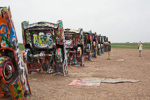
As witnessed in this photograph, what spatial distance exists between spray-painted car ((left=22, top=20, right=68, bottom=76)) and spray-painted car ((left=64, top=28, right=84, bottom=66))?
2735mm

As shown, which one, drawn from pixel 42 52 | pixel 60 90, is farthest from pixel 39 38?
pixel 60 90

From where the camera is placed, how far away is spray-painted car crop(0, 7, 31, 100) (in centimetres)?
335

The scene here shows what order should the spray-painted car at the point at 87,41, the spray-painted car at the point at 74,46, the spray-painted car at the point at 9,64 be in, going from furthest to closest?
the spray-painted car at the point at 87,41 → the spray-painted car at the point at 74,46 → the spray-painted car at the point at 9,64

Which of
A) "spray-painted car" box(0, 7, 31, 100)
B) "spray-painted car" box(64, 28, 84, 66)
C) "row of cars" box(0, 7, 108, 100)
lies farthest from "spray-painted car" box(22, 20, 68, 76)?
"spray-painted car" box(0, 7, 31, 100)

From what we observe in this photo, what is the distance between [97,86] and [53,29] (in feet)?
10.4

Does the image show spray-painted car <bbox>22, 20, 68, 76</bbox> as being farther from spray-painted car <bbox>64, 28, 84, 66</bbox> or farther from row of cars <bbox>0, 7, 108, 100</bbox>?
spray-painted car <bbox>64, 28, 84, 66</bbox>

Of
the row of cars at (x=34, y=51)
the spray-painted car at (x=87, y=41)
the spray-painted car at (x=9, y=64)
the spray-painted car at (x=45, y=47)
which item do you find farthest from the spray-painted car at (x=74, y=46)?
the spray-painted car at (x=9, y=64)

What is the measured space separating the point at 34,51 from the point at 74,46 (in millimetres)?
3466

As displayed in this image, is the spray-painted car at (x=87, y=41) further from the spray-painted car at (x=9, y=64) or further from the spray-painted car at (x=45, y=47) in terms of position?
the spray-painted car at (x=9, y=64)

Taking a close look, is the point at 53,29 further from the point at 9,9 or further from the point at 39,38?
the point at 9,9

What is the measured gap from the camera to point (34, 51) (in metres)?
7.18

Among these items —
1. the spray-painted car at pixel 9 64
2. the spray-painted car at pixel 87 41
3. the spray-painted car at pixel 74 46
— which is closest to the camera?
the spray-painted car at pixel 9 64

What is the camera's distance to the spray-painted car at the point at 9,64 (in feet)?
11.0

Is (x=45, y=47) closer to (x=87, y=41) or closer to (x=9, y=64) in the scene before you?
(x=9, y=64)
